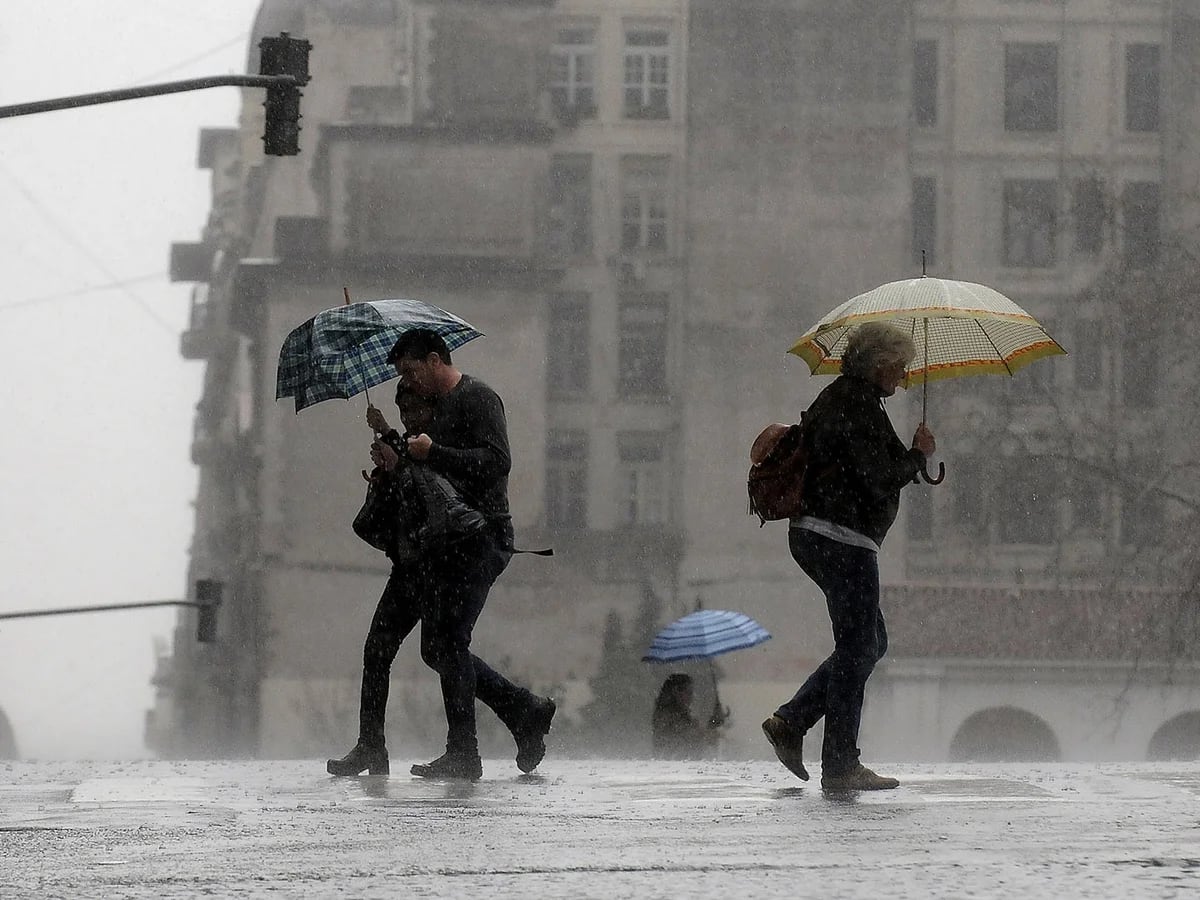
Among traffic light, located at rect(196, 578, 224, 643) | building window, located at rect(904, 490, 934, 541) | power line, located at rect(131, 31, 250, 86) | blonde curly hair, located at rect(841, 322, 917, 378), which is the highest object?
power line, located at rect(131, 31, 250, 86)

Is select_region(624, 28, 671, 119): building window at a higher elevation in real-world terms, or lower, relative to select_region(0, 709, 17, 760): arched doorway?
higher

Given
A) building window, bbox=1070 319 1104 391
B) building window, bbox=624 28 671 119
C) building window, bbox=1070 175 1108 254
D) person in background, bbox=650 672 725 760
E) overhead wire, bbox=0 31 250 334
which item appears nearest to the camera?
person in background, bbox=650 672 725 760

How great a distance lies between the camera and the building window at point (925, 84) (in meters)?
54.5

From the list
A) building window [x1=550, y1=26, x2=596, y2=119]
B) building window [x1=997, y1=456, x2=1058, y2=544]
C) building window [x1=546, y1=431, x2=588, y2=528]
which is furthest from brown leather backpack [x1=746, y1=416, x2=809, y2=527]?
building window [x1=550, y1=26, x2=596, y2=119]

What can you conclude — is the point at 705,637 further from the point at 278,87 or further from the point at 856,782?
the point at 856,782

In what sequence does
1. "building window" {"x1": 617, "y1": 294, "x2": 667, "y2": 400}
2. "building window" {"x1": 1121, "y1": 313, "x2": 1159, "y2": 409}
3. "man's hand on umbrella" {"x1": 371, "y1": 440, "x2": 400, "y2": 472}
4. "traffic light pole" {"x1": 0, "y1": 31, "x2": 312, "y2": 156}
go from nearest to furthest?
"man's hand on umbrella" {"x1": 371, "y1": 440, "x2": 400, "y2": 472} < "traffic light pole" {"x1": 0, "y1": 31, "x2": 312, "y2": 156} < "building window" {"x1": 1121, "y1": 313, "x2": 1159, "y2": 409} < "building window" {"x1": 617, "y1": 294, "x2": 667, "y2": 400}

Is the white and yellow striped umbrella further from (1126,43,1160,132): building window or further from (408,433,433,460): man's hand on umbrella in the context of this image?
(1126,43,1160,132): building window

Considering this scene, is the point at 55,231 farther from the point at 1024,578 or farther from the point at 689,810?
the point at 689,810

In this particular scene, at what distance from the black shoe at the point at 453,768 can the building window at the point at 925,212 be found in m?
47.3

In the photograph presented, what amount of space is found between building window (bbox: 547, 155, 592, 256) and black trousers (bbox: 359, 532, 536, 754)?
157 feet

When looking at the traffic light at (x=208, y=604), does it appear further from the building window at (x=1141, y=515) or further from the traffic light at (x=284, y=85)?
the traffic light at (x=284, y=85)

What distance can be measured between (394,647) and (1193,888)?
13.1ft

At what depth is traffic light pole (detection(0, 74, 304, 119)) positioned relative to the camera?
12742mm

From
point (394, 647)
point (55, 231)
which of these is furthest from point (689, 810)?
point (55, 231)
